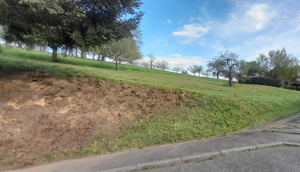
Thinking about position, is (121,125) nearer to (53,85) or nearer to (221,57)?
(53,85)

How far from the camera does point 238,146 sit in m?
3.88

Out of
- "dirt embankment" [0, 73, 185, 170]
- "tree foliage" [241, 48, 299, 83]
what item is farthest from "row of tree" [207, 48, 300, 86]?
"dirt embankment" [0, 73, 185, 170]

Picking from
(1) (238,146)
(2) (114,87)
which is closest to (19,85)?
(2) (114,87)

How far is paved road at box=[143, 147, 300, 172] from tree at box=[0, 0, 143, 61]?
226 inches

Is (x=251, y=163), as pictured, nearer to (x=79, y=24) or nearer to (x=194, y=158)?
(x=194, y=158)

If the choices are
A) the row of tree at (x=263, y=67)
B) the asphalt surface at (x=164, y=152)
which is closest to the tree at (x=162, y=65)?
the row of tree at (x=263, y=67)

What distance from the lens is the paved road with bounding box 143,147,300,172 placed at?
9.70ft

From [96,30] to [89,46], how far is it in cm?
99

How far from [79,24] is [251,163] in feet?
23.8

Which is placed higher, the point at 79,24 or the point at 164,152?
the point at 79,24

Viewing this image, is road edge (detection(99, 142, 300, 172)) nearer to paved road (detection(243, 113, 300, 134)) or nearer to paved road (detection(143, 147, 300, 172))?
paved road (detection(143, 147, 300, 172))

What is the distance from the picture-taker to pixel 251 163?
3.14 meters

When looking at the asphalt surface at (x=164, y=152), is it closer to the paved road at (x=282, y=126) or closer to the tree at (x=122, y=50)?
the paved road at (x=282, y=126)

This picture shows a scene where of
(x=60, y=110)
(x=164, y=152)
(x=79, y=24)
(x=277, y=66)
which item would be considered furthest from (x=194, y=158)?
(x=277, y=66)
